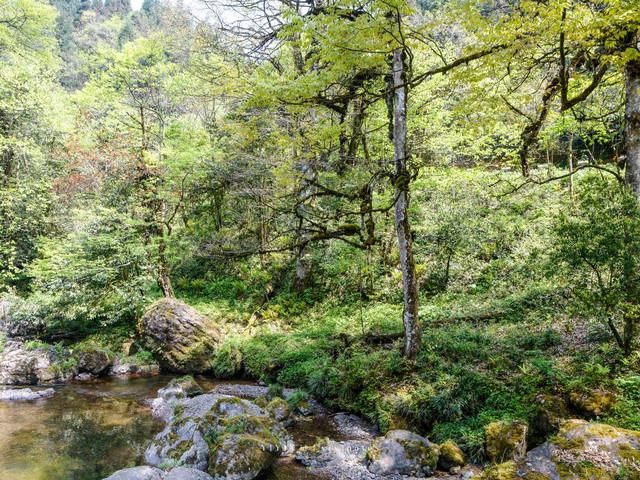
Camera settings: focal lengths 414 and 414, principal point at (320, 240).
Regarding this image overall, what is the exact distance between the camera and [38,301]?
48.3ft

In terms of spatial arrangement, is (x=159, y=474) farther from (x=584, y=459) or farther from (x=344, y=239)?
(x=584, y=459)

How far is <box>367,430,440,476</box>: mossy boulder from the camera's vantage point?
6.21 metres

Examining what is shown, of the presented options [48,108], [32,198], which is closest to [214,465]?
[32,198]

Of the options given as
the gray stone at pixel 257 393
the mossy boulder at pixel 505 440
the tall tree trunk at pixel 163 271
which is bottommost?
the gray stone at pixel 257 393

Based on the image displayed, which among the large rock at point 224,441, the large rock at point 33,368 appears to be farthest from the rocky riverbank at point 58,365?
the large rock at point 224,441

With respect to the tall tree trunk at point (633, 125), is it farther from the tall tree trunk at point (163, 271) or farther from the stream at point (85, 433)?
the tall tree trunk at point (163, 271)

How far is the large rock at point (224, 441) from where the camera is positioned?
20.9 ft

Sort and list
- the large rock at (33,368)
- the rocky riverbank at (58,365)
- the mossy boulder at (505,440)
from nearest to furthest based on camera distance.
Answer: the mossy boulder at (505,440), the large rock at (33,368), the rocky riverbank at (58,365)

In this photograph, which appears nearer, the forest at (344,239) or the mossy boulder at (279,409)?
the forest at (344,239)

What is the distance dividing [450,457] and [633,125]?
6480mm

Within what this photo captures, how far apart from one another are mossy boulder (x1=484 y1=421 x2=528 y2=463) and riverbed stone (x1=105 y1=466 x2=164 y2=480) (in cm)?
480

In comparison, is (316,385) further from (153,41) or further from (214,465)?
(153,41)

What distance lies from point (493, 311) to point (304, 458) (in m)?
6.34

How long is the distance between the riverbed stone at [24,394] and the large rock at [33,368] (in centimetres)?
99
